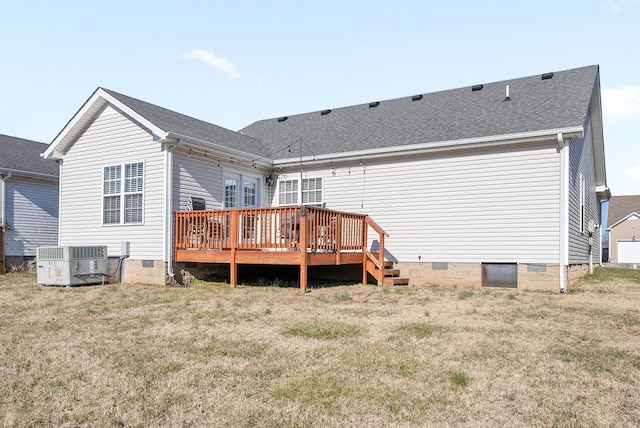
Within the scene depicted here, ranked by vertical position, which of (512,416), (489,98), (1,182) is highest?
(489,98)

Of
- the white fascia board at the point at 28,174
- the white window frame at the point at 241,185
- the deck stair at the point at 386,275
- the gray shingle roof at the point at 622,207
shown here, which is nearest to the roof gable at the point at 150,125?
the white window frame at the point at 241,185

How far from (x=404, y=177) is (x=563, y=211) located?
149 inches

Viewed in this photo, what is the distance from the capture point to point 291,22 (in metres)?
13.1

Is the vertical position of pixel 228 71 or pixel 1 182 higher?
pixel 228 71

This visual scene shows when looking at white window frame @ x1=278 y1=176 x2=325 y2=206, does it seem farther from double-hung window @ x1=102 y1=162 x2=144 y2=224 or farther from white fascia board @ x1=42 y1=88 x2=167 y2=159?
white fascia board @ x1=42 y1=88 x2=167 y2=159

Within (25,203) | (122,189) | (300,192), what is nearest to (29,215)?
(25,203)

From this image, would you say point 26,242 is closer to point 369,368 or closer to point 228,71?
point 228,71

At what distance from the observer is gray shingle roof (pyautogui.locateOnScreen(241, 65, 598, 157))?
435 inches

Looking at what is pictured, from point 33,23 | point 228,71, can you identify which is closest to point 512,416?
point 33,23

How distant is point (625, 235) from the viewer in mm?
38188

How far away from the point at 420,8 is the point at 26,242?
50.2 feet

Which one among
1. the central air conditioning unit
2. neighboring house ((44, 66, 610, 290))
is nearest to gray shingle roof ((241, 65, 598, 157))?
neighboring house ((44, 66, 610, 290))

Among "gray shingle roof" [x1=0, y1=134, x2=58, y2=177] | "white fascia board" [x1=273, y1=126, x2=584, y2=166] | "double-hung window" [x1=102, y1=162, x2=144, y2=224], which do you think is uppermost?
"gray shingle roof" [x1=0, y1=134, x2=58, y2=177]

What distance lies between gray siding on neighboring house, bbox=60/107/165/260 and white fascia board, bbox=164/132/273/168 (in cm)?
72
